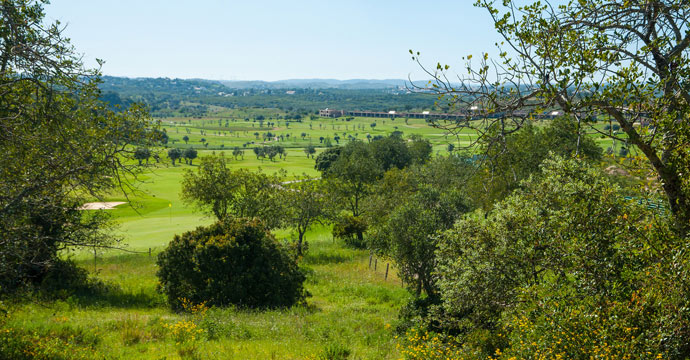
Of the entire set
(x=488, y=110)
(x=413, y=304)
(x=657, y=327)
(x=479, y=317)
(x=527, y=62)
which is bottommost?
(x=413, y=304)

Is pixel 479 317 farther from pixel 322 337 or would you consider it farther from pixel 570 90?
pixel 570 90

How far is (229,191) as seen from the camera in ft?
127

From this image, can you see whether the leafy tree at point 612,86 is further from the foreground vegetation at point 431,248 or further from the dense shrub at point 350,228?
the dense shrub at point 350,228

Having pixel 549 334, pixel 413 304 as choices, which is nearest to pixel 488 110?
pixel 549 334

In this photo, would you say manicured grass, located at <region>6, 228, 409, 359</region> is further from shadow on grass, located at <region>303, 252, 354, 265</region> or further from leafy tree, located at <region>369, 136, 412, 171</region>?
leafy tree, located at <region>369, 136, 412, 171</region>

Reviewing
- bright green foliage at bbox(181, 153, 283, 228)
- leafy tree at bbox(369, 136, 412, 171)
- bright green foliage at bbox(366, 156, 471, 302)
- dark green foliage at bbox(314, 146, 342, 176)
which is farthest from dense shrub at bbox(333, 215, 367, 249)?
dark green foliage at bbox(314, 146, 342, 176)

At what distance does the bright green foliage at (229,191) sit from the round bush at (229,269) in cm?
1614

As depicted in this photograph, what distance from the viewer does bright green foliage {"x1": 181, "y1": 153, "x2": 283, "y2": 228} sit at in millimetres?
37969

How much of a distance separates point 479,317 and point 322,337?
18.4ft

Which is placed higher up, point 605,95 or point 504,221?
point 605,95

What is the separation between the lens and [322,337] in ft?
50.6

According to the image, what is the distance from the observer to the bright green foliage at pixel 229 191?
125ft

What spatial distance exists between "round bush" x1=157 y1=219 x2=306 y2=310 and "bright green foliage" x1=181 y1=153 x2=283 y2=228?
1614cm

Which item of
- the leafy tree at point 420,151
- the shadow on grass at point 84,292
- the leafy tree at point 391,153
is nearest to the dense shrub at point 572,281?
the shadow on grass at point 84,292
